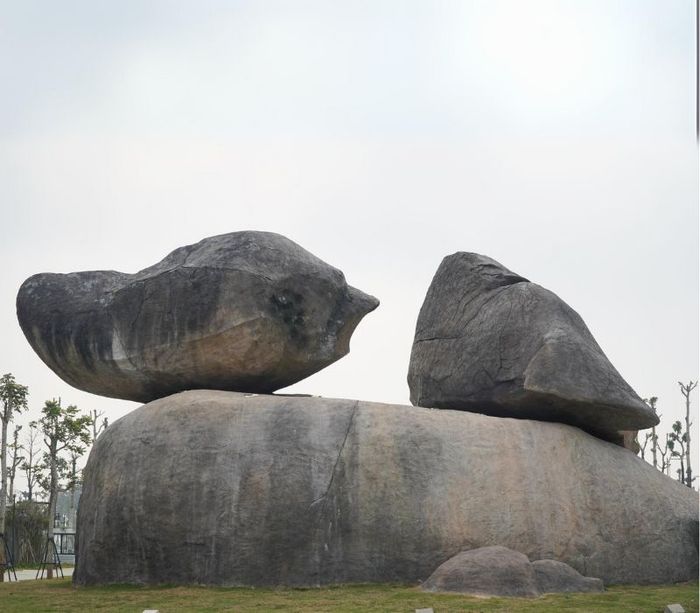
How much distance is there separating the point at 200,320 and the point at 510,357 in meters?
4.99

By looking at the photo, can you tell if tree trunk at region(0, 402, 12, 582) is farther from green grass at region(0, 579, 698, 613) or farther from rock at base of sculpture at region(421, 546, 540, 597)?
rock at base of sculpture at region(421, 546, 540, 597)

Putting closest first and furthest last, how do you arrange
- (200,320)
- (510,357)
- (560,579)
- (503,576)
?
(503,576), (560,579), (200,320), (510,357)

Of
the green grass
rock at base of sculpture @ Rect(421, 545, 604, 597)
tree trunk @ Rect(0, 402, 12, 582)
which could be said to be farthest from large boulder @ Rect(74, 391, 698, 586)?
tree trunk @ Rect(0, 402, 12, 582)

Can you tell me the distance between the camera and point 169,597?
12.5m

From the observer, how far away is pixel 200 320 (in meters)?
15.2

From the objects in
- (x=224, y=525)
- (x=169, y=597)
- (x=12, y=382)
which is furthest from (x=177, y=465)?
(x=12, y=382)

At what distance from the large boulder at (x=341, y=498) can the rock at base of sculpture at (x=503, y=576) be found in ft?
2.87

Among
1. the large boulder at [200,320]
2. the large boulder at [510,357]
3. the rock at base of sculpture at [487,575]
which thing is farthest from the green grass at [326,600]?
the large boulder at [200,320]

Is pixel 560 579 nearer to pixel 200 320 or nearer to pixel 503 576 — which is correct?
pixel 503 576

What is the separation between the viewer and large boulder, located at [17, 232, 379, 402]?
50.2 feet

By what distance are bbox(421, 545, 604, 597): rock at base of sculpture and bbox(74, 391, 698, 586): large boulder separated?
876 mm

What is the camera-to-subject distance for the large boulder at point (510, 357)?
593 inches

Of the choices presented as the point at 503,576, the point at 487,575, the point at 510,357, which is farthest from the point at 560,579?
the point at 510,357

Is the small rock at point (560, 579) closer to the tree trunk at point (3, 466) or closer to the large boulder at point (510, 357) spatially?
the large boulder at point (510, 357)
